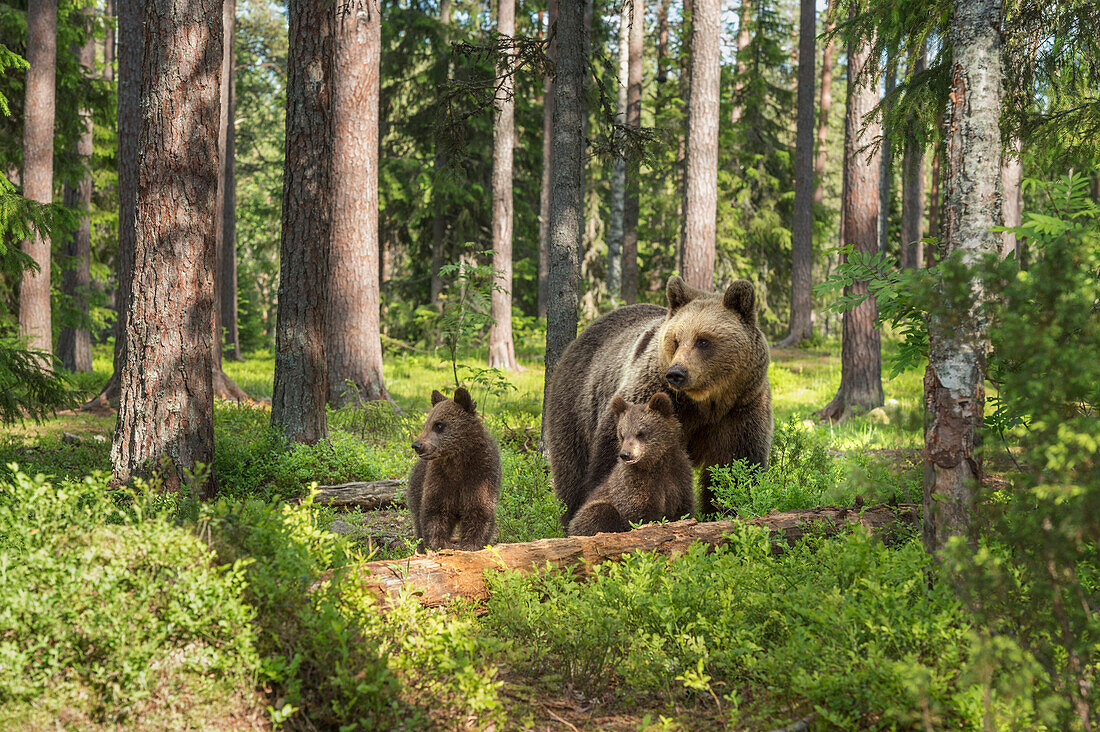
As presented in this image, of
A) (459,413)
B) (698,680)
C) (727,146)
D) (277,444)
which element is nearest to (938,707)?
(698,680)

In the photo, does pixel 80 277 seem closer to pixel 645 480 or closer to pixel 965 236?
pixel 645 480

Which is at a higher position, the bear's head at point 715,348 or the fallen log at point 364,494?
the bear's head at point 715,348

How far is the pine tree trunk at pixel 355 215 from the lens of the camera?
11.9 metres

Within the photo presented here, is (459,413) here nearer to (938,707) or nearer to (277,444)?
(277,444)

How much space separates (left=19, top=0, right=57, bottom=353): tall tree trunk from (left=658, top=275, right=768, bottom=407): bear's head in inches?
512

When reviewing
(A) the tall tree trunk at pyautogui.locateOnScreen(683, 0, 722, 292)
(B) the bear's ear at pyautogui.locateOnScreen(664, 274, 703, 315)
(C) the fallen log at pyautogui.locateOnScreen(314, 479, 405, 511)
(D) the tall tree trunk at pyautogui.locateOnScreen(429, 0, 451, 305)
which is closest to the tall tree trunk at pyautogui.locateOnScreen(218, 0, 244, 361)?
(D) the tall tree trunk at pyautogui.locateOnScreen(429, 0, 451, 305)

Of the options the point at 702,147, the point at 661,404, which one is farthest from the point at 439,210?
the point at 661,404

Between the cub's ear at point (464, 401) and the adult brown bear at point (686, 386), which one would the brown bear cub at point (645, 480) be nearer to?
the adult brown bear at point (686, 386)

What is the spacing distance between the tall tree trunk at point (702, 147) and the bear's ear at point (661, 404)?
679cm

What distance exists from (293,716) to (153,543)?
886 mm

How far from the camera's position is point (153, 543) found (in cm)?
319

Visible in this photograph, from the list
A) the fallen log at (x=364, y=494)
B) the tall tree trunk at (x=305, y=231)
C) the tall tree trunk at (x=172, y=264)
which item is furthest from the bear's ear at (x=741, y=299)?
the tall tree trunk at (x=305, y=231)

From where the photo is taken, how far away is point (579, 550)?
4773mm

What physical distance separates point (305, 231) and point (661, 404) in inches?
196
